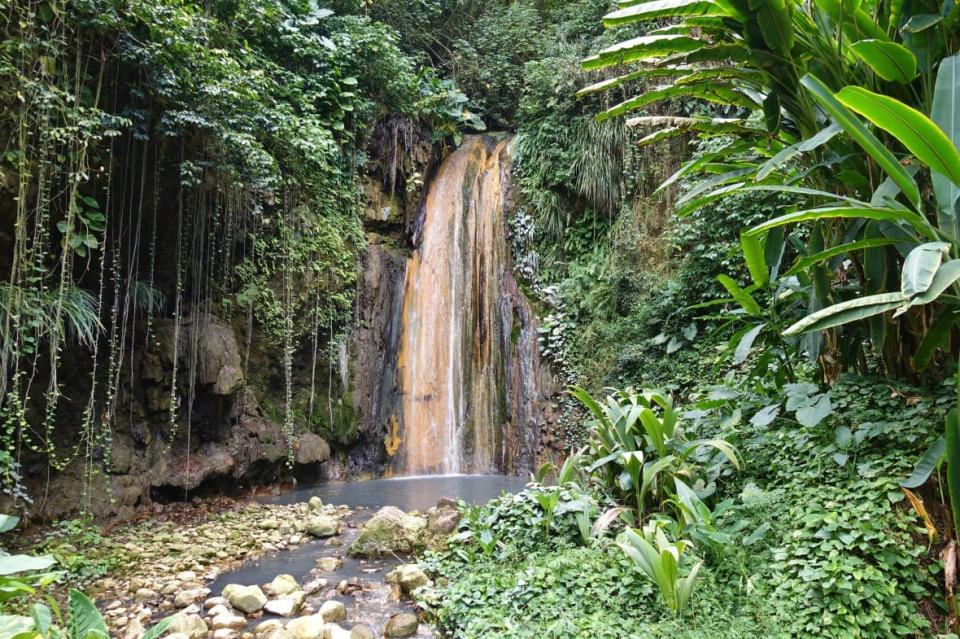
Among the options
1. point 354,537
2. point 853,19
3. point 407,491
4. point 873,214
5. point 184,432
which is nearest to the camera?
point 873,214

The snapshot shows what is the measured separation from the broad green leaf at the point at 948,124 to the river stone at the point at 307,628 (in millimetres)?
3790

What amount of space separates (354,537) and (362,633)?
2241mm

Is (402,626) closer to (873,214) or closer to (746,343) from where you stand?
(746,343)

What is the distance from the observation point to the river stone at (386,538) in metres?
4.73

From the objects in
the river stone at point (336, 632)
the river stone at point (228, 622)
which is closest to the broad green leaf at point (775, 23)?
the river stone at point (336, 632)

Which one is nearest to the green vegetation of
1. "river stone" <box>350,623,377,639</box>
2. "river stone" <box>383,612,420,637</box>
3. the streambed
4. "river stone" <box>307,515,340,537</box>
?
"river stone" <box>383,612,420,637</box>

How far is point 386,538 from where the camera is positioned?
4812 mm

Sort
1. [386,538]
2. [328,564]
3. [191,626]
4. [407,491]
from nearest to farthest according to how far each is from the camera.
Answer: [191,626], [328,564], [386,538], [407,491]

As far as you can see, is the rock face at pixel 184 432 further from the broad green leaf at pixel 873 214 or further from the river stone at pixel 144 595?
the broad green leaf at pixel 873 214

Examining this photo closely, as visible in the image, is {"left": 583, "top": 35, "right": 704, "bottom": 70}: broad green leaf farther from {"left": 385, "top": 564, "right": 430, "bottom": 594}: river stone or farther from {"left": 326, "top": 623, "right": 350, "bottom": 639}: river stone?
{"left": 326, "top": 623, "right": 350, "bottom": 639}: river stone

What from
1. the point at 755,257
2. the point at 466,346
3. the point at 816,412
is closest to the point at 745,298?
the point at 755,257

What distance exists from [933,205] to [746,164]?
44.7 inches

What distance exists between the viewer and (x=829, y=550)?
7.50 ft

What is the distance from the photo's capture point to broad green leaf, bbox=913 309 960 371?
2.34m
